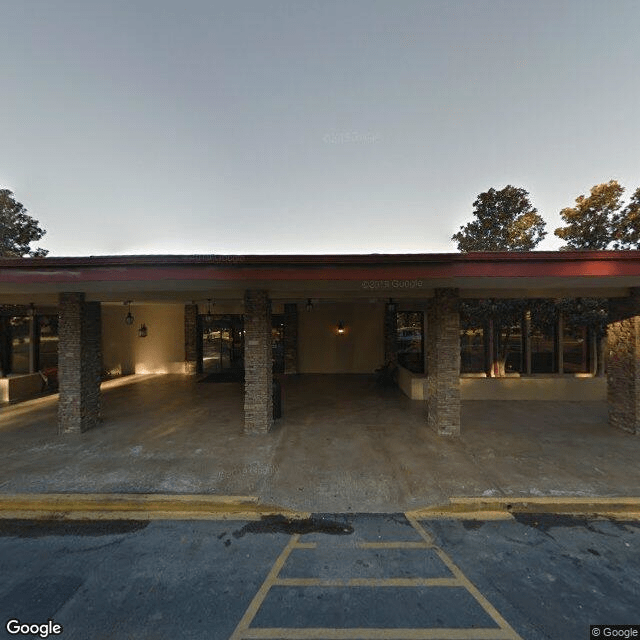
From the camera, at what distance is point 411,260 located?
6277 millimetres

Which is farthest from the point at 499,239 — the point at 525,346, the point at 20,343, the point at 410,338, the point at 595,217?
the point at 20,343

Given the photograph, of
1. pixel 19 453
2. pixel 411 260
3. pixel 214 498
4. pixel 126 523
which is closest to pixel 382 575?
pixel 214 498

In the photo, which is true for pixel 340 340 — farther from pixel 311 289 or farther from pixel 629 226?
pixel 629 226

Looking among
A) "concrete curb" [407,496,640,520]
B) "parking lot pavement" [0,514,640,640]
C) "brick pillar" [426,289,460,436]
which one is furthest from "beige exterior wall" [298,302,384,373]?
"parking lot pavement" [0,514,640,640]

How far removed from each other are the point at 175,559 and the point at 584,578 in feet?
15.6

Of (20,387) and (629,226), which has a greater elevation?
(629,226)

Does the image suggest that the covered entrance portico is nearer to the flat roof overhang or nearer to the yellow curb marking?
the flat roof overhang

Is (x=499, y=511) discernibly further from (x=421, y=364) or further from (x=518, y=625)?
(x=421, y=364)

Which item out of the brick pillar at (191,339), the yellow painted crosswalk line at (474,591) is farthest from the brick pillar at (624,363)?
the brick pillar at (191,339)

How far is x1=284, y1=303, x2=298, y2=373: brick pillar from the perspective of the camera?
16469 millimetres

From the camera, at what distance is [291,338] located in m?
16.5

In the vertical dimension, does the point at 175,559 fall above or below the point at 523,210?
below

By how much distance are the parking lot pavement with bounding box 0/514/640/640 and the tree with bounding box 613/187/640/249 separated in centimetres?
974

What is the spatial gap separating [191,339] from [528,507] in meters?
15.7
